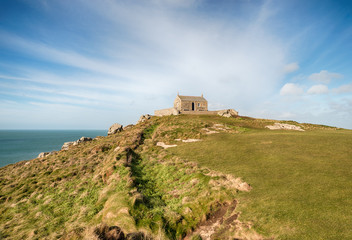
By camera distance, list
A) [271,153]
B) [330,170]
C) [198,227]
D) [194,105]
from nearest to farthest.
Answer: [198,227] < [330,170] < [271,153] < [194,105]

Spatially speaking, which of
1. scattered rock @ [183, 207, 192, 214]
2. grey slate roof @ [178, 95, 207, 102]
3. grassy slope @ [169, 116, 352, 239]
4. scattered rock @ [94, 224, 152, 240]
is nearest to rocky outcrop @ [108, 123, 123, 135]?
grey slate roof @ [178, 95, 207, 102]

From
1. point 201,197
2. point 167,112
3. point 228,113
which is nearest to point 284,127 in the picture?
point 228,113

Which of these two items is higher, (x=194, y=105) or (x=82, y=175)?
(x=194, y=105)

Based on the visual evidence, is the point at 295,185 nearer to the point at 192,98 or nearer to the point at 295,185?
the point at 295,185

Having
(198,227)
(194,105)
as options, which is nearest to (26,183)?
(198,227)

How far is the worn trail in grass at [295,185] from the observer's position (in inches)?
294

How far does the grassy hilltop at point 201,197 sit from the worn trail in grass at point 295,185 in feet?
0.17

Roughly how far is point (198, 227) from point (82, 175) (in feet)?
61.6

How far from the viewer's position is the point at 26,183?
23.6 metres

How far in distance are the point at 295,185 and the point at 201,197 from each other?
6.55 meters

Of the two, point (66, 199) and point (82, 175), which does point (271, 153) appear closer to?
point (66, 199)

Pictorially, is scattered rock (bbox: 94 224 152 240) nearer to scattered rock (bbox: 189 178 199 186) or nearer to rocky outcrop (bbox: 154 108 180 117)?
scattered rock (bbox: 189 178 199 186)

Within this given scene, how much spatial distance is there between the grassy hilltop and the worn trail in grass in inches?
2.0

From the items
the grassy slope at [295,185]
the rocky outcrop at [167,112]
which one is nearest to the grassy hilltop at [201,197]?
the grassy slope at [295,185]
